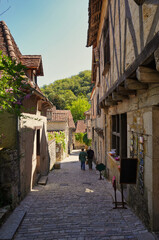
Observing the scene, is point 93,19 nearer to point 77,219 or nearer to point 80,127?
point 77,219

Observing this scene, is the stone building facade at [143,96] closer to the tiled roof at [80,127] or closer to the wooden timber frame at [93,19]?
the wooden timber frame at [93,19]

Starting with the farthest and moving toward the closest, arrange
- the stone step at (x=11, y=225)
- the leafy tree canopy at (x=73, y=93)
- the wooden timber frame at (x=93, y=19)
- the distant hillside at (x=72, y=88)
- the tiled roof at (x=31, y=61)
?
1. the distant hillside at (x=72, y=88)
2. the leafy tree canopy at (x=73, y=93)
3. the wooden timber frame at (x=93, y=19)
4. the tiled roof at (x=31, y=61)
5. the stone step at (x=11, y=225)

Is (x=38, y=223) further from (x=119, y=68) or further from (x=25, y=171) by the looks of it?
(x=119, y=68)

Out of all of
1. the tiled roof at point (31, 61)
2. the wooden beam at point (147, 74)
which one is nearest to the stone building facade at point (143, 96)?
the wooden beam at point (147, 74)

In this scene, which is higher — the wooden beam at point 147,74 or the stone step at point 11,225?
the wooden beam at point 147,74

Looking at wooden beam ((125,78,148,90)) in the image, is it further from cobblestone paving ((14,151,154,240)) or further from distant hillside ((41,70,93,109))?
distant hillside ((41,70,93,109))

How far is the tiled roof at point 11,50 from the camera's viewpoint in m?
6.03

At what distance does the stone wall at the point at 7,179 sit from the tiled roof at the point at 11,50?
3.04m

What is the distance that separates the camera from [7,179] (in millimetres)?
4609

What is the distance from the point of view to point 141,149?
12.1ft

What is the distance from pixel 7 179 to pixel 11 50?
3.98 meters

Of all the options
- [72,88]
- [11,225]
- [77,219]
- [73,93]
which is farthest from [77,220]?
[72,88]

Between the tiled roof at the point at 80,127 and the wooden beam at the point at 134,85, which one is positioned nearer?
the wooden beam at the point at 134,85

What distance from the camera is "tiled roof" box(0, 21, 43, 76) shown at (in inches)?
237
